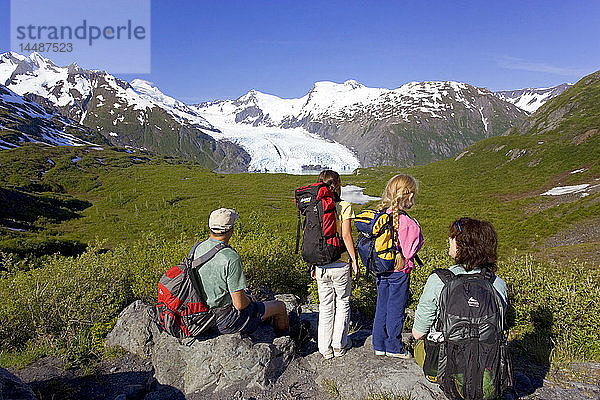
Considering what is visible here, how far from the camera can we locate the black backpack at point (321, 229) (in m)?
5.46

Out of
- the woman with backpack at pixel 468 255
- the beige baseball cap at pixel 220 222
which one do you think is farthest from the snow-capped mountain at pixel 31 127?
the woman with backpack at pixel 468 255

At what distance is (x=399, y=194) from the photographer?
5215 mm

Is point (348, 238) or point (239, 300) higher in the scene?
point (348, 238)

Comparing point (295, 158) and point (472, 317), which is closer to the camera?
point (472, 317)

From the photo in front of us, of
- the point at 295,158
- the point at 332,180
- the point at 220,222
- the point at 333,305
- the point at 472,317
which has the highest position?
the point at 295,158

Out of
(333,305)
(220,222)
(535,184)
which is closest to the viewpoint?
(220,222)

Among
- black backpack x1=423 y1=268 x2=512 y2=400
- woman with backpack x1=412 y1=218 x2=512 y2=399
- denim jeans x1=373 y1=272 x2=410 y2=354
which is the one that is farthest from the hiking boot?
black backpack x1=423 y1=268 x2=512 y2=400

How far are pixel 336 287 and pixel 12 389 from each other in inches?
176

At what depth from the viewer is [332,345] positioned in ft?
19.4

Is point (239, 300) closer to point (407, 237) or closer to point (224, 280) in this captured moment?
point (224, 280)

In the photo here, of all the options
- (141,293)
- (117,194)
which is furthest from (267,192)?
(141,293)

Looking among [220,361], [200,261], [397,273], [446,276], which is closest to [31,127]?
[200,261]

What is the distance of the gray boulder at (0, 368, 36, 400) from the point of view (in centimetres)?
436

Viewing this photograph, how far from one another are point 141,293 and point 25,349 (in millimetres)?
2328
